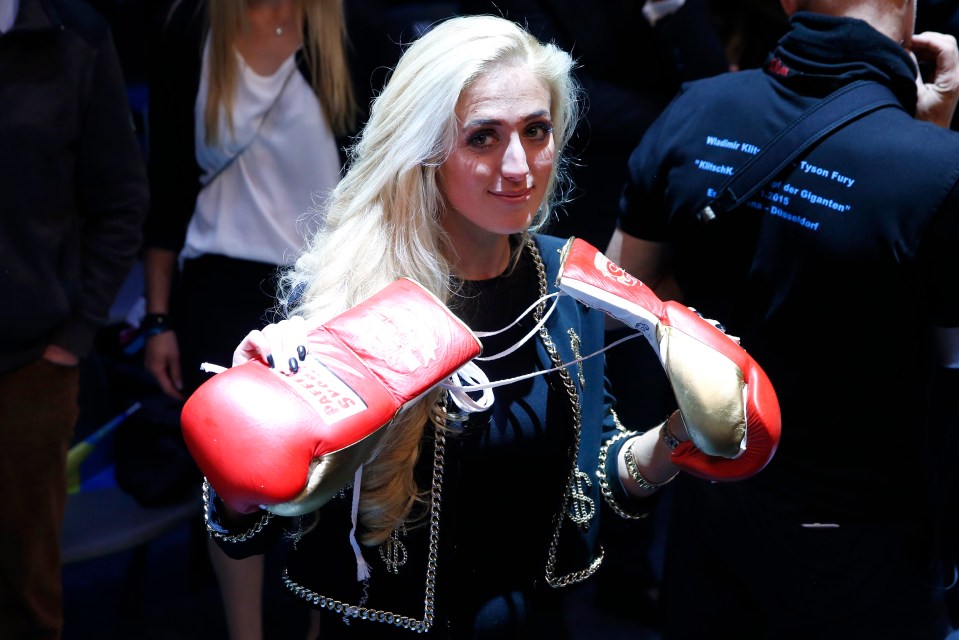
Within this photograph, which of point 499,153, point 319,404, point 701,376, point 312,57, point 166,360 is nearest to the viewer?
point 319,404

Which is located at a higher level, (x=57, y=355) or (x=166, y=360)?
(x=57, y=355)

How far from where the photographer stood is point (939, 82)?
198 cm

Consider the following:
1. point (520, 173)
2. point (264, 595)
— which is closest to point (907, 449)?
point (520, 173)

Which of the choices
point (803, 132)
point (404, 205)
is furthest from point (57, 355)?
point (803, 132)

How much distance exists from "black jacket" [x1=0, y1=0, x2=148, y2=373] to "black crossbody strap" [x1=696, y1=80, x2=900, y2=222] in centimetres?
132

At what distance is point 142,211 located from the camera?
2453 millimetres

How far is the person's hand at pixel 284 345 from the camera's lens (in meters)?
1.34

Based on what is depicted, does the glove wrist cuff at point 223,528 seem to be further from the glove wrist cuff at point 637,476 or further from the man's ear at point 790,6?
the man's ear at point 790,6

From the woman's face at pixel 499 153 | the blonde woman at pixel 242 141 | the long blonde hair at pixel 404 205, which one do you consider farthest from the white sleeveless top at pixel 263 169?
the woman's face at pixel 499 153

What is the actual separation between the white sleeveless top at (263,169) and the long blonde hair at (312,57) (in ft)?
0.07

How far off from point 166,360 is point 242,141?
559 millimetres

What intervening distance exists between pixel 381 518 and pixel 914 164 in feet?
3.24

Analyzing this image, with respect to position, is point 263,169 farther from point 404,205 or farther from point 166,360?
point 404,205

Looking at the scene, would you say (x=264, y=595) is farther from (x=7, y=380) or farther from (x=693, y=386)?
(x=693, y=386)
